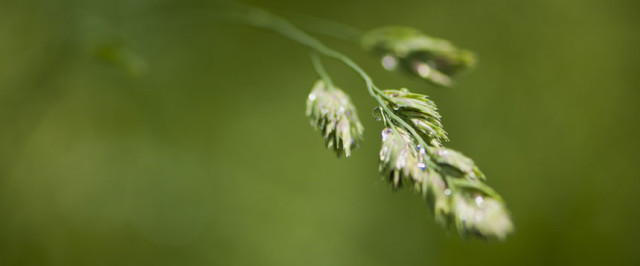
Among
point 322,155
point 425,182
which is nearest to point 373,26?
point 322,155

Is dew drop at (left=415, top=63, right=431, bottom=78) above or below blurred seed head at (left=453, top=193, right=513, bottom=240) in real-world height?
above

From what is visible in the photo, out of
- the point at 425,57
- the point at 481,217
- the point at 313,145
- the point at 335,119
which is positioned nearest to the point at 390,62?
the point at 425,57

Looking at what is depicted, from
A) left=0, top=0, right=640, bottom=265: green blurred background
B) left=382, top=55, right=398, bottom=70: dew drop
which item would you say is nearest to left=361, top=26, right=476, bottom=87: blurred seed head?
left=382, top=55, right=398, bottom=70: dew drop

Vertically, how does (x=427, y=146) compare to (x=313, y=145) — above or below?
below

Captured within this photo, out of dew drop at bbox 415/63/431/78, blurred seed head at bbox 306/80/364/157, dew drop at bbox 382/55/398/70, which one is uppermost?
dew drop at bbox 382/55/398/70

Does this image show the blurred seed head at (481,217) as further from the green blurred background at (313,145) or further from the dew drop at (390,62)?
the green blurred background at (313,145)

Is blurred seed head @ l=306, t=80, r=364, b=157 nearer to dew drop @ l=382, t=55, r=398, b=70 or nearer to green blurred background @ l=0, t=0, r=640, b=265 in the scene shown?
dew drop @ l=382, t=55, r=398, b=70

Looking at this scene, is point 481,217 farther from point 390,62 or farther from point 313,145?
point 313,145
